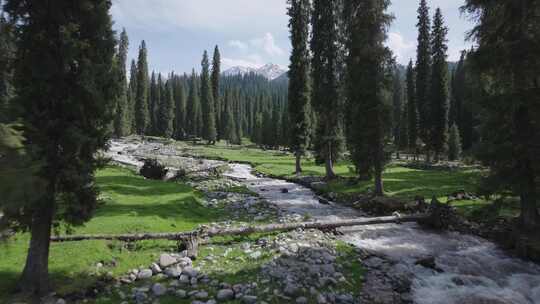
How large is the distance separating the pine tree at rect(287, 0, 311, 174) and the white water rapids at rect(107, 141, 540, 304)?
2054cm

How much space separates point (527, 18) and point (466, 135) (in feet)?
228

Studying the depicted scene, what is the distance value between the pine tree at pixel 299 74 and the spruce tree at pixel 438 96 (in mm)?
27083

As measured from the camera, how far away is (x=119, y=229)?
531 inches

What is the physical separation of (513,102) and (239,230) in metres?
13.0

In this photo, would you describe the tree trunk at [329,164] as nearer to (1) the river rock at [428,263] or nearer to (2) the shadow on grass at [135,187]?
(2) the shadow on grass at [135,187]

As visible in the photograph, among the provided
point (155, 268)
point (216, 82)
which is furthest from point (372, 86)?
point (216, 82)

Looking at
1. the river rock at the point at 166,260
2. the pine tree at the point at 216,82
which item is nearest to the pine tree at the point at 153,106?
the pine tree at the point at 216,82

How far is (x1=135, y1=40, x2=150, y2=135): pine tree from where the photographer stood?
84750 mm

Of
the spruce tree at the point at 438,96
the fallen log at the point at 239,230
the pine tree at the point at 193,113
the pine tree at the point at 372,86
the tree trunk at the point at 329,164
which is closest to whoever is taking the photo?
the fallen log at the point at 239,230

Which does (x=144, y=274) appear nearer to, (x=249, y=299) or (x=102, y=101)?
(x=249, y=299)

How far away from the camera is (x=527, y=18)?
13227 millimetres

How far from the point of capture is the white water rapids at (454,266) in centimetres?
995

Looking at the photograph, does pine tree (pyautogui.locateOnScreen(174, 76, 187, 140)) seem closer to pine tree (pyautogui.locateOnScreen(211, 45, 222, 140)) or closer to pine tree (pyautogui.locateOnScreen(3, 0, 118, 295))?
pine tree (pyautogui.locateOnScreen(211, 45, 222, 140))

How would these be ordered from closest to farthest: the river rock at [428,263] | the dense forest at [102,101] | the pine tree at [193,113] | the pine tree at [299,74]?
the dense forest at [102,101]
the river rock at [428,263]
the pine tree at [299,74]
the pine tree at [193,113]
